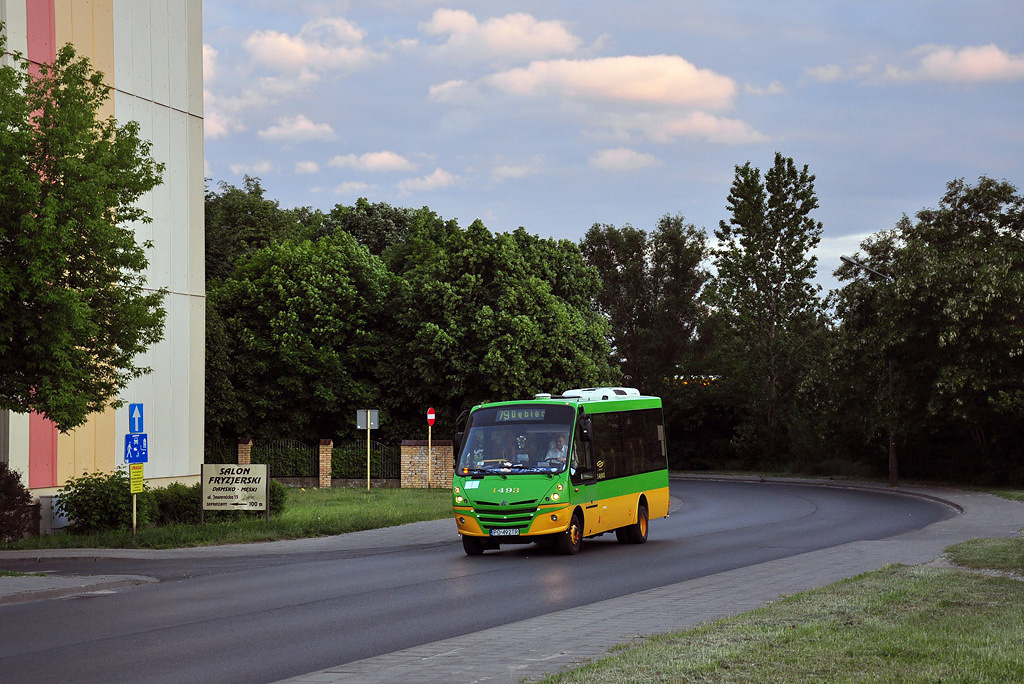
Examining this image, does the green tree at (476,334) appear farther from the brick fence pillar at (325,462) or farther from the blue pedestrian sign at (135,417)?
the blue pedestrian sign at (135,417)

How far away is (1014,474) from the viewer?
4325 centimetres

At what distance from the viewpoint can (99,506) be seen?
26.5 metres

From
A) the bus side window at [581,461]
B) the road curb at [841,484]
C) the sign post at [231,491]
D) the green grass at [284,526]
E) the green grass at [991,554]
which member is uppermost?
the bus side window at [581,461]

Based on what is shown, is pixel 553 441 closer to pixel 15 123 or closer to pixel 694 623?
pixel 694 623

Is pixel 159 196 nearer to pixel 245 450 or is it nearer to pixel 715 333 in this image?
pixel 245 450

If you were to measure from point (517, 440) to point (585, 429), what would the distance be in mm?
1228

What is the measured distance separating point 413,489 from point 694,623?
3568cm

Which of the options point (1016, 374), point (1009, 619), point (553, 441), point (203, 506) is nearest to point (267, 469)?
point (203, 506)

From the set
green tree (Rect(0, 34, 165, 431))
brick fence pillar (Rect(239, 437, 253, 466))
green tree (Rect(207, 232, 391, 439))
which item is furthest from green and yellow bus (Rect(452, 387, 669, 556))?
brick fence pillar (Rect(239, 437, 253, 466))

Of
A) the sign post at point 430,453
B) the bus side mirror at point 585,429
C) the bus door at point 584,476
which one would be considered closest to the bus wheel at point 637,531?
the bus door at point 584,476

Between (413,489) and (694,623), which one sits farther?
(413,489)

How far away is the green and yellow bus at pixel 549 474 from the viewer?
20219 mm

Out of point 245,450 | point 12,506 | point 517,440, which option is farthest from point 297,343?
point 517,440

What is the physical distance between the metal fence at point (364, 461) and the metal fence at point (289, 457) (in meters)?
0.95
